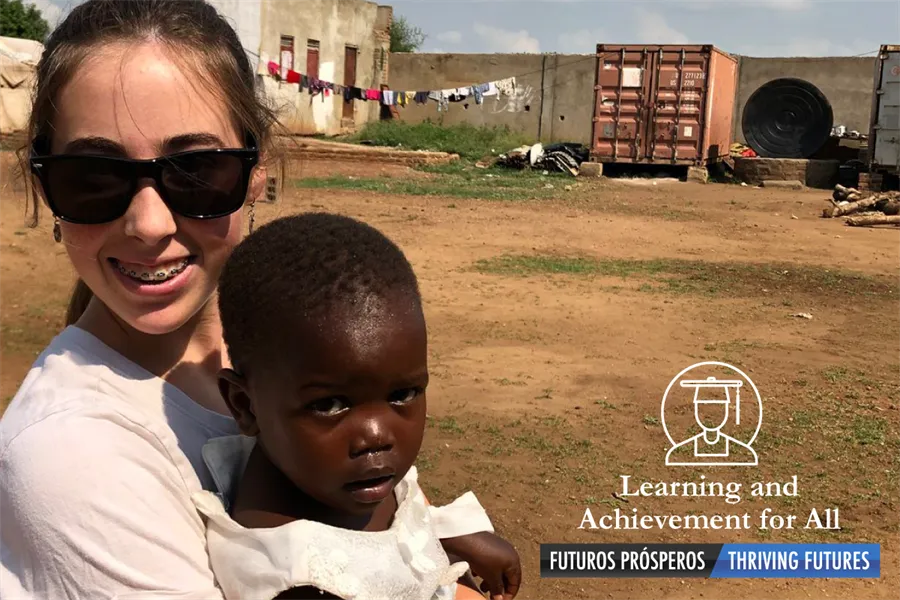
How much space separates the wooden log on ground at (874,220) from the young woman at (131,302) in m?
11.9

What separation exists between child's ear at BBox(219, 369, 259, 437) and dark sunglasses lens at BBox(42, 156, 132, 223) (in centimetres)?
33

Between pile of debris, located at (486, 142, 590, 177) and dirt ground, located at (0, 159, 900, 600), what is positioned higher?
pile of debris, located at (486, 142, 590, 177)

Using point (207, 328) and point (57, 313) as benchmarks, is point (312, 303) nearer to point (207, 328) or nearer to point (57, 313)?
point (207, 328)

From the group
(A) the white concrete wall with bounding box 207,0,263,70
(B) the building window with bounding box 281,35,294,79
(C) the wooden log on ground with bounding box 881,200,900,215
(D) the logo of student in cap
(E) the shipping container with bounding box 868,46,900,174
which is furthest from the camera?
(B) the building window with bounding box 281,35,294,79

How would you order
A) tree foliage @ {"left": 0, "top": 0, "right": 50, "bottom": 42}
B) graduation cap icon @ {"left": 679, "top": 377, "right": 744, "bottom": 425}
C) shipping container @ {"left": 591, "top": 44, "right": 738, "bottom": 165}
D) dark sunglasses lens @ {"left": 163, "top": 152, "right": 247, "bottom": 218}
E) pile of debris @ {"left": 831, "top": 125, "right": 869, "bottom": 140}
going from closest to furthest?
dark sunglasses lens @ {"left": 163, "top": 152, "right": 247, "bottom": 218} < graduation cap icon @ {"left": 679, "top": 377, "right": 744, "bottom": 425} < shipping container @ {"left": 591, "top": 44, "right": 738, "bottom": 165} < pile of debris @ {"left": 831, "top": 125, "right": 869, "bottom": 140} < tree foliage @ {"left": 0, "top": 0, "right": 50, "bottom": 42}

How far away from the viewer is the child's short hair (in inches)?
54.2

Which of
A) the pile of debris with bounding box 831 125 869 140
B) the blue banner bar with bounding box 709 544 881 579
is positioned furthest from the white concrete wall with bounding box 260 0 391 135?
the blue banner bar with bounding box 709 544 881 579

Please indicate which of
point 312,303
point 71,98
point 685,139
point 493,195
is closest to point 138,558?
point 312,303

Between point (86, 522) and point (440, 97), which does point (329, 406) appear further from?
point (440, 97)

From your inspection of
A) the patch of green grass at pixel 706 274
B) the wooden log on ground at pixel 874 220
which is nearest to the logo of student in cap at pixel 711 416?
the patch of green grass at pixel 706 274

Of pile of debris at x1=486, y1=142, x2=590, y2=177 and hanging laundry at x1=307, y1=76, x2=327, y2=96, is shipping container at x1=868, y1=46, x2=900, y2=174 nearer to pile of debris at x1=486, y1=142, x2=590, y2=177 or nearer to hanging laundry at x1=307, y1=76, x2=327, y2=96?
pile of debris at x1=486, y1=142, x2=590, y2=177

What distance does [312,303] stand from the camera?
53.7 inches

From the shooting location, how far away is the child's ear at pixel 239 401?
1.43 meters

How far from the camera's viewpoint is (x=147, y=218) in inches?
59.2
